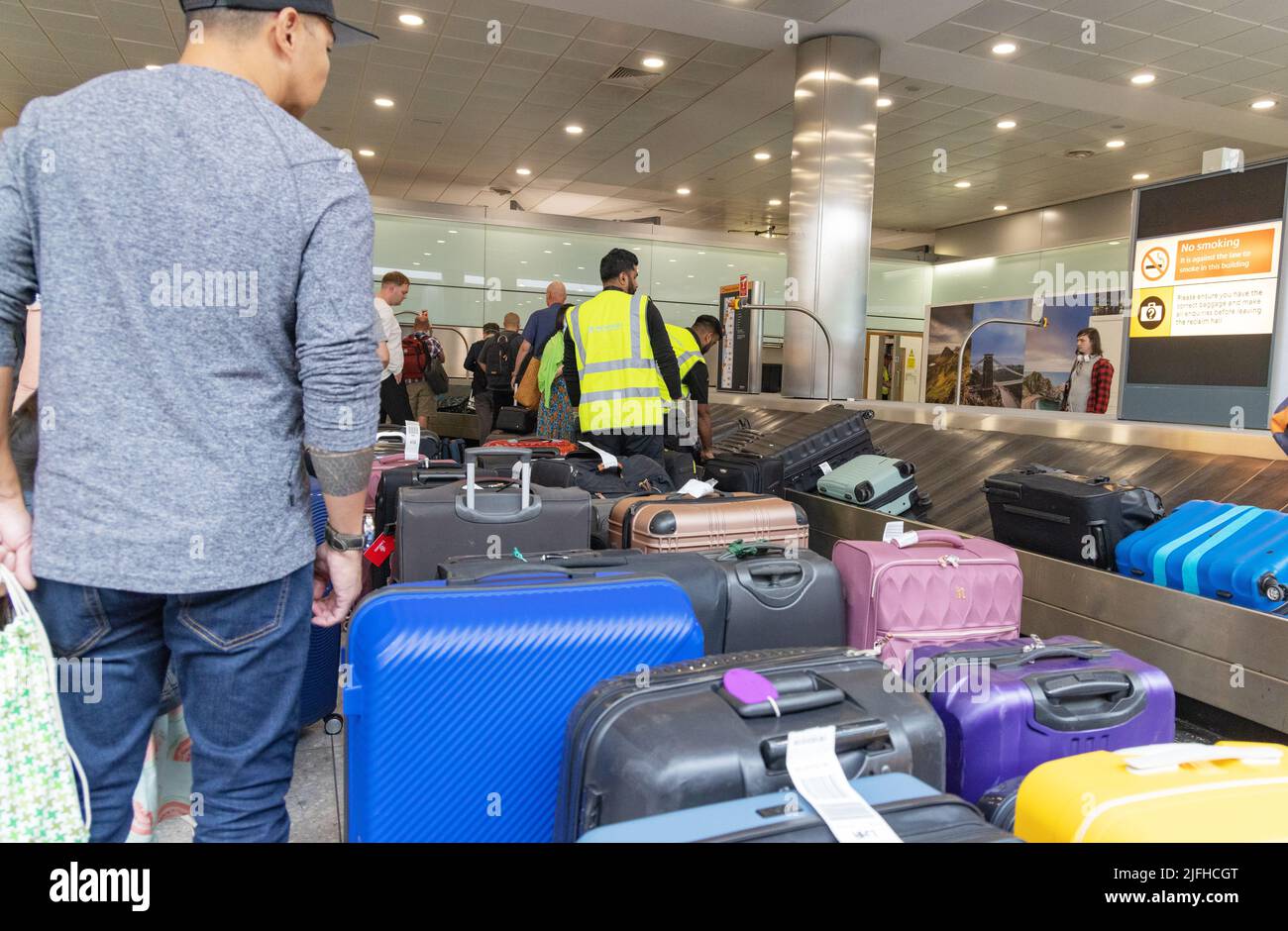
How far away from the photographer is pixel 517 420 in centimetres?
610

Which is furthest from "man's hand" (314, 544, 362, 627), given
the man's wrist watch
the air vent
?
the air vent

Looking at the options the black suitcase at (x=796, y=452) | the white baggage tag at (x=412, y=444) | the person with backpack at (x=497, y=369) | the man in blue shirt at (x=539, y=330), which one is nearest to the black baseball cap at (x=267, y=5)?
the white baggage tag at (x=412, y=444)

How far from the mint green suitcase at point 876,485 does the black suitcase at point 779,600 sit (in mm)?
2346

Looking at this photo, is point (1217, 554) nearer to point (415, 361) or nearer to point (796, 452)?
point (796, 452)

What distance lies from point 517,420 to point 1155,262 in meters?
3.96

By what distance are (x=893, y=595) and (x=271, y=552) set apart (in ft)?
4.94

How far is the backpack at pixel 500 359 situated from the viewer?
7.95m

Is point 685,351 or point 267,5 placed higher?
point 267,5

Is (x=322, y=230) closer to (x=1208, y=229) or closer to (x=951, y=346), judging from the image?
(x=1208, y=229)

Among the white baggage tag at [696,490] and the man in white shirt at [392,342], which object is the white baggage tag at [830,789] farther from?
the man in white shirt at [392,342]

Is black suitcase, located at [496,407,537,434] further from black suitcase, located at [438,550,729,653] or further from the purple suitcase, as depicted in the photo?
the purple suitcase

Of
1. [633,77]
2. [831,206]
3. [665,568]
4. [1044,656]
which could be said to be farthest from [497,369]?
[1044,656]

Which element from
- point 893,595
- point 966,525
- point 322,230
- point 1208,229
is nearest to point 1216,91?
point 1208,229

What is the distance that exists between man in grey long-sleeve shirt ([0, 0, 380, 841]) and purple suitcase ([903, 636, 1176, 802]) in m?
1.09
